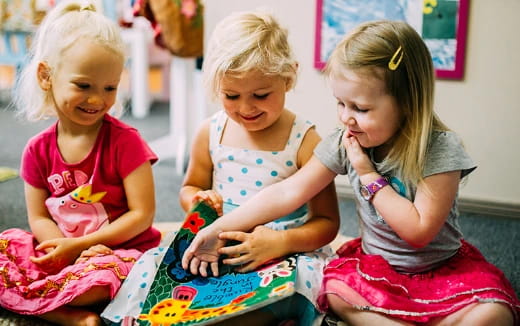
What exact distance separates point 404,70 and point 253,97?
30 centimetres

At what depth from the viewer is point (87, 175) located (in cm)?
128

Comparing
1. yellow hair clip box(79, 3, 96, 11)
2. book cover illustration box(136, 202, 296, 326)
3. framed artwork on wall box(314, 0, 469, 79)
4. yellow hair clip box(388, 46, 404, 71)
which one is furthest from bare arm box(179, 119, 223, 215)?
framed artwork on wall box(314, 0, 469, 79)

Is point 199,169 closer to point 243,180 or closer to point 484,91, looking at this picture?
point 243,180

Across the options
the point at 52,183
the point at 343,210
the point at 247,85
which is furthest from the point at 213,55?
the point at 343,210

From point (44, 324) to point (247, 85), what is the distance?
0.59 metres

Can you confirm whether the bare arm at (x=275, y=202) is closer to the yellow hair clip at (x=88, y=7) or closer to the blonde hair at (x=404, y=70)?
the blonde hair at (x=404, y=70)

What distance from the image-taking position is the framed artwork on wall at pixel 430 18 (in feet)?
6.23

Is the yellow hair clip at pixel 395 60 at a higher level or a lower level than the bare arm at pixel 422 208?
higher

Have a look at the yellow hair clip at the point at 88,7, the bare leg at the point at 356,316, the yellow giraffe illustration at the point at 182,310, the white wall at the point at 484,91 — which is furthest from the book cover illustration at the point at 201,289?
the white wall at the point at 484,91

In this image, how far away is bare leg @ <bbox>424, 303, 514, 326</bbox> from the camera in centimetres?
100

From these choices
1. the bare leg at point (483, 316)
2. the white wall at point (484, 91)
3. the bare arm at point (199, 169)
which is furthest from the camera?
the white wall at point (484, 91)

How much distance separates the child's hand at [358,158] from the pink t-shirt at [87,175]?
1.46ft

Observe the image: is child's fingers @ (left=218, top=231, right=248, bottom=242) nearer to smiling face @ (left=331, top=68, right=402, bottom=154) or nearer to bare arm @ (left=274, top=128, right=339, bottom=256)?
bare arm @ (left=274, top=128, right=339, bottom=256)

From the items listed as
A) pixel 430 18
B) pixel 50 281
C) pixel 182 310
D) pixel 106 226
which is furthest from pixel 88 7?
pixel 430 18
